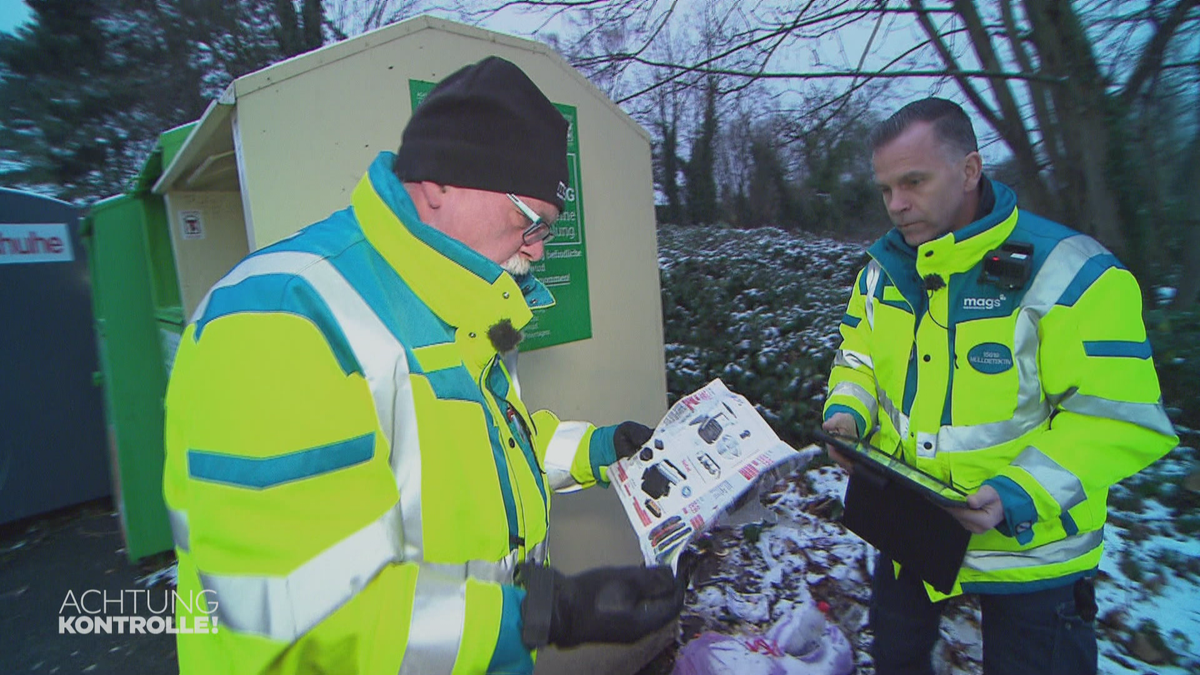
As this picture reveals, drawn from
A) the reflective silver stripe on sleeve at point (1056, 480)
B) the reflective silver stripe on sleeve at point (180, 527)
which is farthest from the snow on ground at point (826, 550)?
the reflective silver stripe on sleeve at point (180, 527)

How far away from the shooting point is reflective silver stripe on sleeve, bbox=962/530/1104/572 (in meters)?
1.58

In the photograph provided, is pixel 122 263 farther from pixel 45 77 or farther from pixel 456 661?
pixel 45 77

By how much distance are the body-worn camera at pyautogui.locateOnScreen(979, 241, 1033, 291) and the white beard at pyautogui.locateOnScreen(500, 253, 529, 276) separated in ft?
3.82

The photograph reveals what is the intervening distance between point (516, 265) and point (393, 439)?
1.64 ft

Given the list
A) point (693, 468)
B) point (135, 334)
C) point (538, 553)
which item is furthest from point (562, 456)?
point (135, 334)

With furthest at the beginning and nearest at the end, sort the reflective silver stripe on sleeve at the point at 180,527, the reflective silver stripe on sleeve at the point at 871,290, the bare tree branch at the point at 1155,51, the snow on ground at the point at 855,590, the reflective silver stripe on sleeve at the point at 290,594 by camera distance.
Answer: the bare tree branch at the point at 1155,51, the snow on ground at the point at 855,590, the reflective silver stripe on sleeve at the point at 871,290, the reflective silver stripe on sleeve at the point at 180,527, the reflective silver stripe on sleeve at the point at 290,594

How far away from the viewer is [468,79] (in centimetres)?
123

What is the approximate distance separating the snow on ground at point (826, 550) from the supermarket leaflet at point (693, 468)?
0.15 m

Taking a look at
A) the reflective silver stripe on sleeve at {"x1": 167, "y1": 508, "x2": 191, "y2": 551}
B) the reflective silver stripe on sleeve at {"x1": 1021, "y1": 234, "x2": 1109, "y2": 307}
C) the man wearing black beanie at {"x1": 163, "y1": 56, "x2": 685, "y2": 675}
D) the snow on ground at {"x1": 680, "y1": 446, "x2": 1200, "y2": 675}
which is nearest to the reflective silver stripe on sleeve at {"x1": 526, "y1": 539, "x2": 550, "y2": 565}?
the man wearing black beanie at {"x1": 163, "y1": 56, "x2": 685, "y2": 675}

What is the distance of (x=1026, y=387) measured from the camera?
5.13ft

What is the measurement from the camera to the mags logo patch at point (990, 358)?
1575 mm

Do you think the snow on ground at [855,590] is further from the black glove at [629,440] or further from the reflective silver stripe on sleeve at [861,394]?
the black glove at [629,440]

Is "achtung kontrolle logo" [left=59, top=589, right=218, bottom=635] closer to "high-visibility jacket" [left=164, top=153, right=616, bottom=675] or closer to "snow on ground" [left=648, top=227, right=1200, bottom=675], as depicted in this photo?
"snow on ground" [left=648, top=227, right=1200, bottom=675]

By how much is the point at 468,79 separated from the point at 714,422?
1.11 meters
